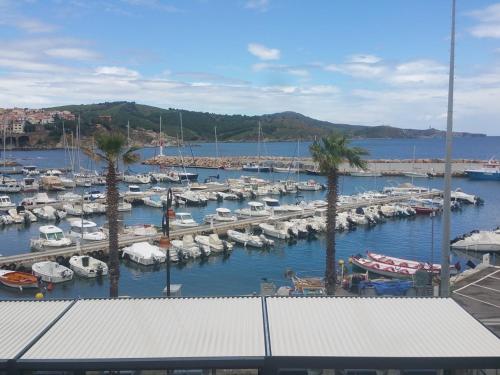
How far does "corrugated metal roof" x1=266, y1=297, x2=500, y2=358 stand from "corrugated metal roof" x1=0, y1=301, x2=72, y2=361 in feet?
16.7

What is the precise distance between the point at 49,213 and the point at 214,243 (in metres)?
23.8

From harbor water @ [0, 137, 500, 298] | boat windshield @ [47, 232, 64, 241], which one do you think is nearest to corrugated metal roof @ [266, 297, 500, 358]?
harbor water @ [0, 137, 500, 298]

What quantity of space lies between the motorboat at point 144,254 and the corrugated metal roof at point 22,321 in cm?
2336

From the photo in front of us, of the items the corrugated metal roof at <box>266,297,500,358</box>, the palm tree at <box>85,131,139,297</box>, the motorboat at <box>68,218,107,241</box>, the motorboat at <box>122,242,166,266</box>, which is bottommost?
the motorboat at <box>122,242,166,266</box>

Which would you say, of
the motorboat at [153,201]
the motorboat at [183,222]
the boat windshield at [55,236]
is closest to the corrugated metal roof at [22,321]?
the boat windshield at [55,236]

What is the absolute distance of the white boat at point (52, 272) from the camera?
32406mm

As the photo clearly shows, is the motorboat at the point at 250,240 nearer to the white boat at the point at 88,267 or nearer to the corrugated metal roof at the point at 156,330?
the white boat at the point at 88,267

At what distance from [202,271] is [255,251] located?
22.1ft

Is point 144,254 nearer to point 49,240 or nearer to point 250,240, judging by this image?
point 49,240

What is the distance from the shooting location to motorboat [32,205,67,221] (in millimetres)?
55188

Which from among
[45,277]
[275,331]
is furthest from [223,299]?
[45,277]

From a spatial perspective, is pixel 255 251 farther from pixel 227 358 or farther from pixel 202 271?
pixel 227 358

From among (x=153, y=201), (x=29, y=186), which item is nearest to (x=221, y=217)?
(x=153, y=201)

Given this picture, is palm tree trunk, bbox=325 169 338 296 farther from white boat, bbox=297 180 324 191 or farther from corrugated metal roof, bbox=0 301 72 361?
white boat, bbox=297 180 324 191
